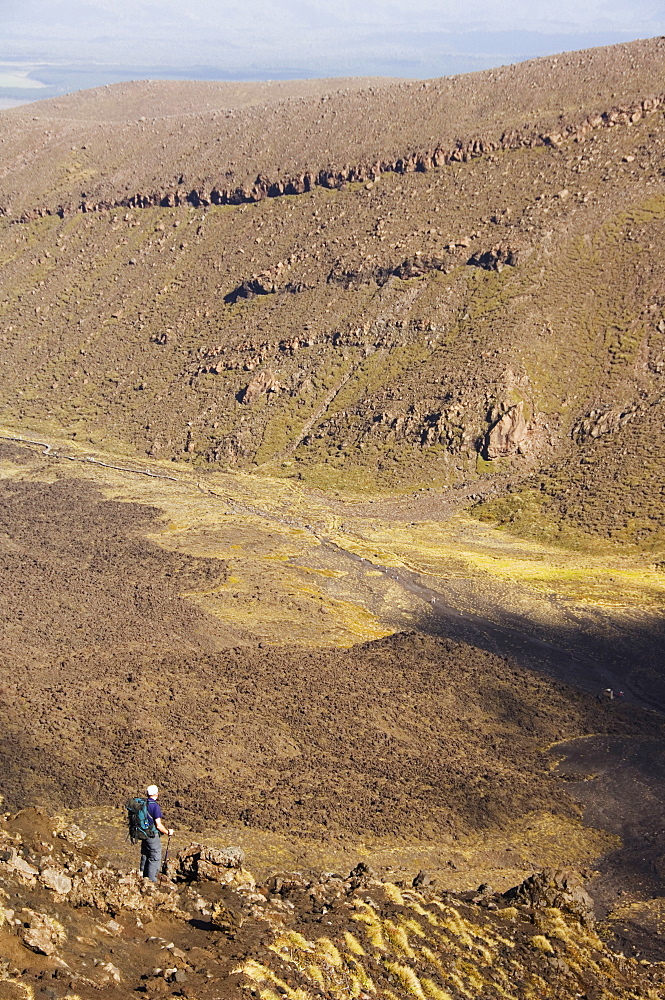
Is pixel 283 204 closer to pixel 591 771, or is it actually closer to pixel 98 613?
pixel 98 613

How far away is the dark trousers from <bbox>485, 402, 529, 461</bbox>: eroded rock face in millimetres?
52519

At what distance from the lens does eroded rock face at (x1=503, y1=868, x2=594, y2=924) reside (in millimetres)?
21938

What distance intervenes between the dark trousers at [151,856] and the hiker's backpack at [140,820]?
328mm

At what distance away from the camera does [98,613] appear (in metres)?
43.8

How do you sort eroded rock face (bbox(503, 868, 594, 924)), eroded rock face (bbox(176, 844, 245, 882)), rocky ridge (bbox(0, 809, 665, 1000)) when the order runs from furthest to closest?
eroded rock face (bbox(503, 868, 594, 924))
eroded rock face (bbox(176, 844, 245, 882))
rocky ridge (bbox(0, 809, 665, 1000))

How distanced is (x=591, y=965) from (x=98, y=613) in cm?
2881

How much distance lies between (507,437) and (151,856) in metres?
53.4

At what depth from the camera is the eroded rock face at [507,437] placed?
223ft

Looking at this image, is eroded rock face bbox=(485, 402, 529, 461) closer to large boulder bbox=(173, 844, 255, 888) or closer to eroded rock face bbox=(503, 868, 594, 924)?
eroded rock face bbox=(503, 868, 594, 924)

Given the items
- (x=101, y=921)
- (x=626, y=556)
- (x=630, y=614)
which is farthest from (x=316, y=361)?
(x=101, y=921)

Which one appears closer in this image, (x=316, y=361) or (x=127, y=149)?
(x=316, y=361)

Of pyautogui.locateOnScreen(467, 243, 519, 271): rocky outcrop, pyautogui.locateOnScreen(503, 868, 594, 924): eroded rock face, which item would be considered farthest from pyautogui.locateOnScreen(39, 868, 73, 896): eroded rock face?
pyautogui.locateOnScreen(467, 243, 519, 271): rocky outcrop

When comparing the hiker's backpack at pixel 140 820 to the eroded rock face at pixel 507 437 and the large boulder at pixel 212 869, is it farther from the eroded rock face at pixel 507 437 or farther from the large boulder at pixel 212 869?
the eroded rock face at pixel 507 437

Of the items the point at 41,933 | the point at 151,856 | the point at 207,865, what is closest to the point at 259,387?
the point at 207,865
